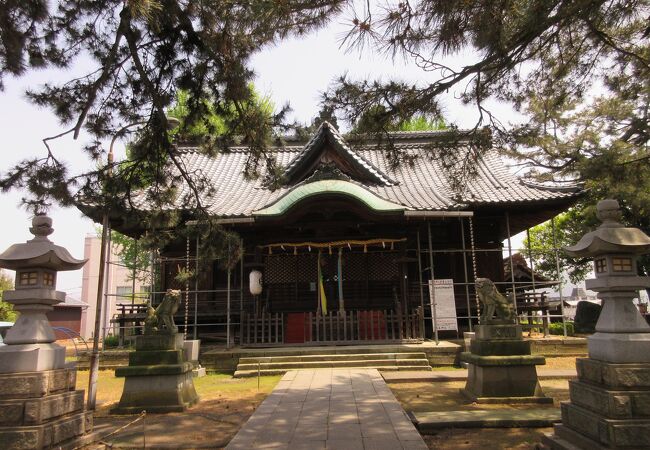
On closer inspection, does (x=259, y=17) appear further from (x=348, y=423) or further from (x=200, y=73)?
(x=348, y=423)

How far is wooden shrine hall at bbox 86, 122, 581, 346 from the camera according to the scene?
12.5 m

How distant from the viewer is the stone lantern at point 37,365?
452 cm

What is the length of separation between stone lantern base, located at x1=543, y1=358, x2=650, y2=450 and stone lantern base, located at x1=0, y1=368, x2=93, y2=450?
200 inches

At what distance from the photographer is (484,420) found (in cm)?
602

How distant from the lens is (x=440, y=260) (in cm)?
1525

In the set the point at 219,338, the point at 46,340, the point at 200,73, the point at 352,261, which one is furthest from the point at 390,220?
the point at 46,340

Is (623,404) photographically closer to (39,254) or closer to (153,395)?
(39,254)

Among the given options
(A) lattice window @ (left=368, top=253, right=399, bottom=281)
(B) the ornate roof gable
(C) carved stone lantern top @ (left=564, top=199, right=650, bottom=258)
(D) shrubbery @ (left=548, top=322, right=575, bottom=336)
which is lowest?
(D) shrubbery @ (left=548, top=322, right=575, bottom=336)

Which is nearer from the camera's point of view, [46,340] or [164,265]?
[46,340]

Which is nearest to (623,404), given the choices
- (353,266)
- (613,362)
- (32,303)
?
(613,362)

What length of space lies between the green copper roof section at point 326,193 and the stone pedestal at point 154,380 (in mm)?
5516

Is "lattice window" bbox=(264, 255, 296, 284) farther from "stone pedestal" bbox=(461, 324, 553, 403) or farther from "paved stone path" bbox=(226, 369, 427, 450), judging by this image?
"stone pedestal" bbox=(461, 324, 553, 403)

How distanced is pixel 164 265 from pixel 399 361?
9206 millimetres

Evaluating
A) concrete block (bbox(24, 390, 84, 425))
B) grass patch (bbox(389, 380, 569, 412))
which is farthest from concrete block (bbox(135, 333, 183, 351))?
grass patch (bbox(389, 380, 569, 412))
